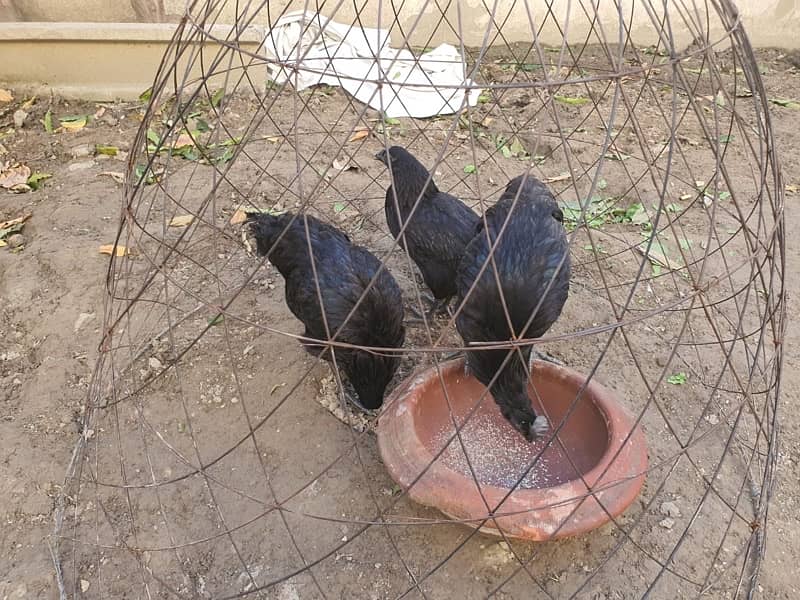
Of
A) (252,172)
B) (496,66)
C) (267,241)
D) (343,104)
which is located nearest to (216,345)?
(267,241)

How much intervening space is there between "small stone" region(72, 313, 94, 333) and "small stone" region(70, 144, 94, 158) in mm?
1640

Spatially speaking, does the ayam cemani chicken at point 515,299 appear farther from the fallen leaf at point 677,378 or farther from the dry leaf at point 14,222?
the dry leaf at point 14,222

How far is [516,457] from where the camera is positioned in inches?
90.6

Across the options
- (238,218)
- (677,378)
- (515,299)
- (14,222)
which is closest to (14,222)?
(14,222)

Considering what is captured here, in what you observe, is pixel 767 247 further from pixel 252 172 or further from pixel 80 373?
pixel 252 172

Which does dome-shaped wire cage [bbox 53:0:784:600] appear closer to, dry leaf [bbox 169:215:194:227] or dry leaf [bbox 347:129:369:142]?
dry leaf [bbox 169:215:194:227]

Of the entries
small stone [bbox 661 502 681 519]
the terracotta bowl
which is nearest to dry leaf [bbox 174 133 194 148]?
the terracotta bowl

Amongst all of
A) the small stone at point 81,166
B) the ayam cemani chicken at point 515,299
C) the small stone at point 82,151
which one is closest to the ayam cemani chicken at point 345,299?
the ayam cemani chicken at point 515,299

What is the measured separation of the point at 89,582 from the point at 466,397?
4.49ft

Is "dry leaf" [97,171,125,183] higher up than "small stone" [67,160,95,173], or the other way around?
"dry leaf" [97,171,125,183]

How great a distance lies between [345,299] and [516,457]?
33.3 inches

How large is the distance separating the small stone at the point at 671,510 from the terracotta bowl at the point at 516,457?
0.89ft

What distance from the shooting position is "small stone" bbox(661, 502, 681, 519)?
2107 millimetres

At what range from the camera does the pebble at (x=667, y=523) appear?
2078mm
